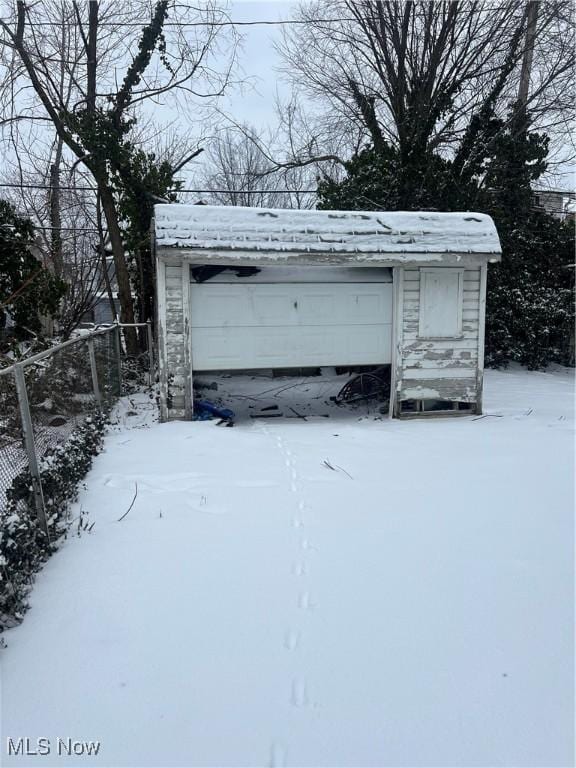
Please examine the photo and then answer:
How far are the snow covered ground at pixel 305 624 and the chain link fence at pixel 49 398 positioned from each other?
62 centimetres

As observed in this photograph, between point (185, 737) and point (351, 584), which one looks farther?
point (351, 584)

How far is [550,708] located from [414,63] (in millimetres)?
18217

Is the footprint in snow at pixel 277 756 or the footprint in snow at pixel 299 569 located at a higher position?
the footprint in snow at pixel 277 756

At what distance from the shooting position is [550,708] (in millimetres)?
2342

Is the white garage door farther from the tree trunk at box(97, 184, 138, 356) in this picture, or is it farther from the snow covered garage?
the tree trunk at box(97, 184, 138, 356)

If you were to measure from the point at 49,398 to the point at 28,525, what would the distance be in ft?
7.21

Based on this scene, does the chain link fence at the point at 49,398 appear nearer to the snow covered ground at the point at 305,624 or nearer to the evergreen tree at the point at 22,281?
the snow covered ground at the point at 305,624

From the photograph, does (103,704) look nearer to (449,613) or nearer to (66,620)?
(66,620)

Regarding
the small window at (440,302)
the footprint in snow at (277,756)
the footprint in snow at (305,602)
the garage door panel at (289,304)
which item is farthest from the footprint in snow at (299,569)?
the small window at (440,302)

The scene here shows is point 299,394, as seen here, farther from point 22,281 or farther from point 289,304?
point 22,281

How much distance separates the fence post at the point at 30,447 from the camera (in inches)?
146

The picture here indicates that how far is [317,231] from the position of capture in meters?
7.85

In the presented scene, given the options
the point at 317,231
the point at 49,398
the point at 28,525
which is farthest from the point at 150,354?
the point at 28,525

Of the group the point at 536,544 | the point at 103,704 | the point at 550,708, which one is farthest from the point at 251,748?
the point at 536,544
